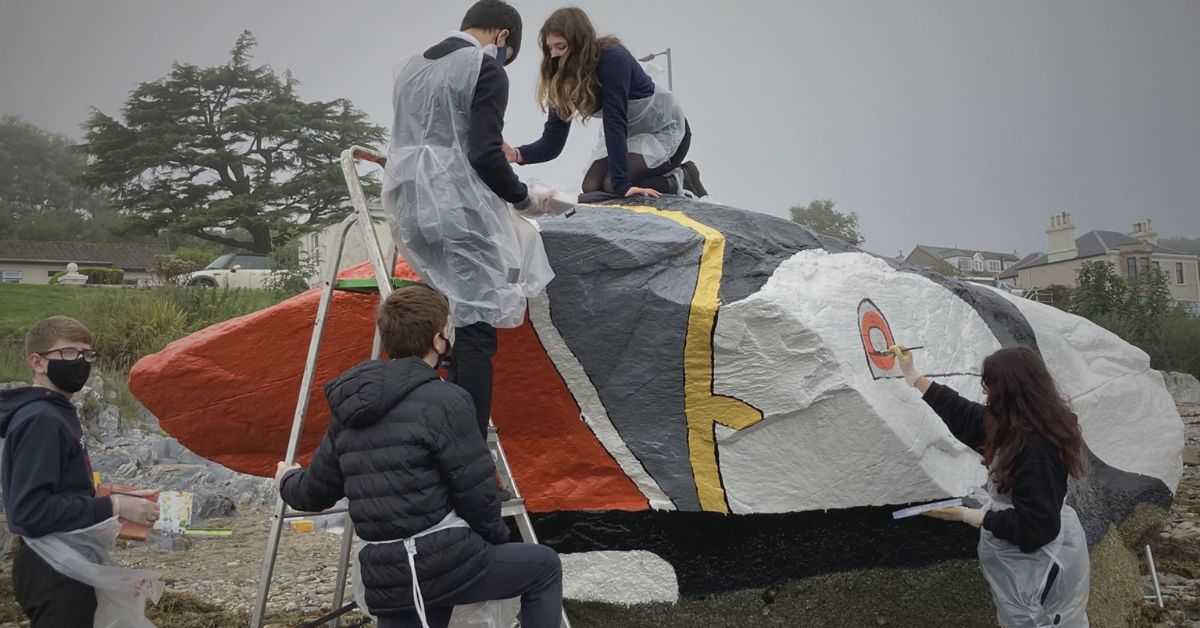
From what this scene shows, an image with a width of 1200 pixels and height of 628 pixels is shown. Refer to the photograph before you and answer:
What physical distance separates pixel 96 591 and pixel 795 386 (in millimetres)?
2286

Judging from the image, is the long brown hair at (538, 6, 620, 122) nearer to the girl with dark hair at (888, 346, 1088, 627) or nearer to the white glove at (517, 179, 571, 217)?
the white glove at (517, 179, 571, 217)

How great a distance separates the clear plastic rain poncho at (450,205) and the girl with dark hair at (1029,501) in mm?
1493

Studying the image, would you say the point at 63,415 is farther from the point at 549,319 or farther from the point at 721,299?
the point at 721,299

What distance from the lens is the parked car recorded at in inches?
709

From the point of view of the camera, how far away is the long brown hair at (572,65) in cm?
355

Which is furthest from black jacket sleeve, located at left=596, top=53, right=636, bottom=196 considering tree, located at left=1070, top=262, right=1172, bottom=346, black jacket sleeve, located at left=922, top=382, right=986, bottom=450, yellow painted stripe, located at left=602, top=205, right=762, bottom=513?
tree, located at left=1070, top=262, right=1172, bottom=346

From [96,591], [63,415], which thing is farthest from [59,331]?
[96,591]

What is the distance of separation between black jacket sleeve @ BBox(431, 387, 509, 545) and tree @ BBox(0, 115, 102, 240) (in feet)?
125

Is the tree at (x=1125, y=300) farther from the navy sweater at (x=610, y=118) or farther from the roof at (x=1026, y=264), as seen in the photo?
the navy sweater at (x=610, y=118)

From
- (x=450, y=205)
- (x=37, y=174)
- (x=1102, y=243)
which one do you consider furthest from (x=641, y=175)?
(x=37, y=174)

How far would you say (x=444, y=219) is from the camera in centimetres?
281

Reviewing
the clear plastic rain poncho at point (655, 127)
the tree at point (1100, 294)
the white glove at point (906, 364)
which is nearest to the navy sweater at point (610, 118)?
the clear plastic rain poncho at point (655, 127)

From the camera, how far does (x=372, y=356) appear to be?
3.15m

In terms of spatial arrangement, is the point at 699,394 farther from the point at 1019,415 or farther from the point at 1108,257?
the point at 1108,257
